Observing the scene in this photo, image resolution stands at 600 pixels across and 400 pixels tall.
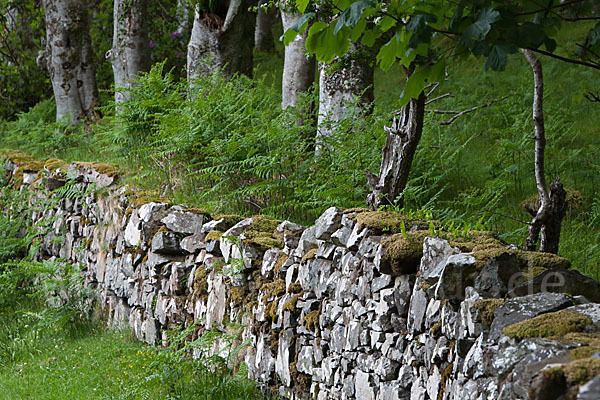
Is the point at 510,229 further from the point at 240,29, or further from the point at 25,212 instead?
the point at 25,212

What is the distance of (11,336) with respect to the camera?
26.5ft

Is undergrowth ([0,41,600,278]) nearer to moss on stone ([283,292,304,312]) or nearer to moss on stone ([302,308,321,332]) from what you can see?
moss on stone ([283,292,304,312])

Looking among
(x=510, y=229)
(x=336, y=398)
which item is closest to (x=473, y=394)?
(x=336, y=398)

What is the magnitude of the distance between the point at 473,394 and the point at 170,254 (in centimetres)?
458

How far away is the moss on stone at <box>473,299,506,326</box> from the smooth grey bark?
226 cm

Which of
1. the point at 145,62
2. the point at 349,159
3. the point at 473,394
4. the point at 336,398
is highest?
the point at 145,62

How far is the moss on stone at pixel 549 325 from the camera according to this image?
103 inches

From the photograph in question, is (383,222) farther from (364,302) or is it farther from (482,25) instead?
(482,25)

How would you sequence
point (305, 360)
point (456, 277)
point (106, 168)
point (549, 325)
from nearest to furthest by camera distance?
point (549, 325), point (456, 277), point (305, 360), point (106, 168)

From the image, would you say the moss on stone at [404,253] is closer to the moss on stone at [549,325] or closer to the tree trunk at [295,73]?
the moss on stone at [549,325]

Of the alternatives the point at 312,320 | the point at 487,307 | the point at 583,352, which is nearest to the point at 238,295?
the point at 312,320

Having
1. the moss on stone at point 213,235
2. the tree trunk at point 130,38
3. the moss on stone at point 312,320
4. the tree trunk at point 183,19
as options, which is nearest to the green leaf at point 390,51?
the moss on stone at point 312,320

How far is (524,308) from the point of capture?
2873 mm

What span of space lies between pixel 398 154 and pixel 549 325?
285 centimetres
